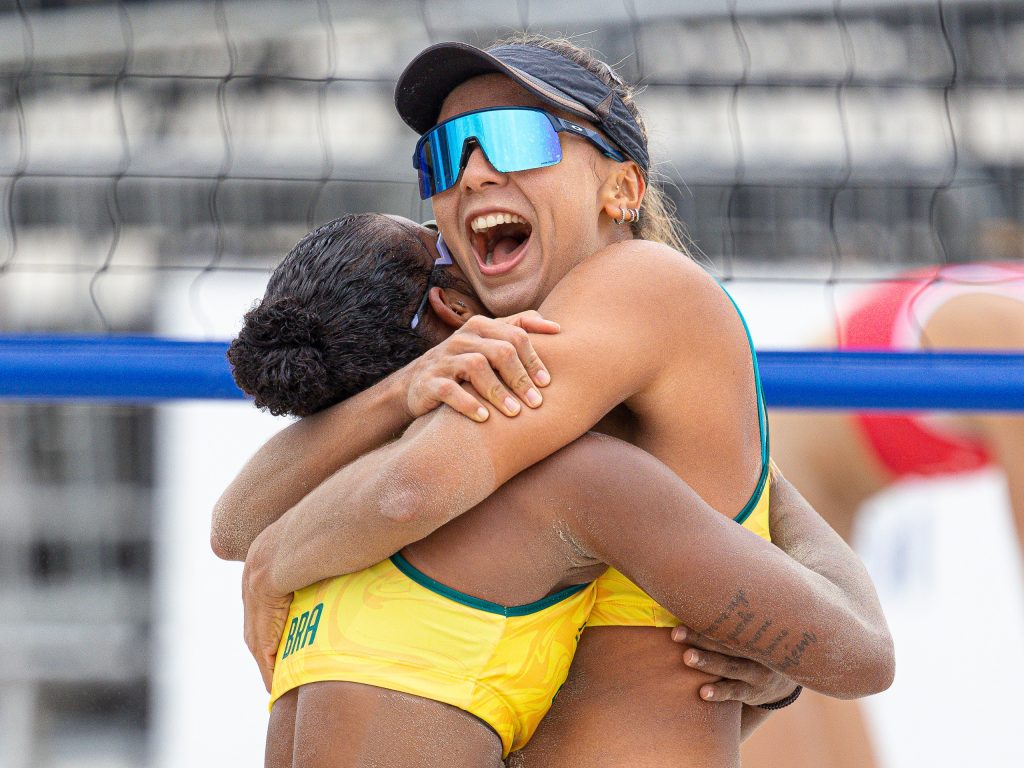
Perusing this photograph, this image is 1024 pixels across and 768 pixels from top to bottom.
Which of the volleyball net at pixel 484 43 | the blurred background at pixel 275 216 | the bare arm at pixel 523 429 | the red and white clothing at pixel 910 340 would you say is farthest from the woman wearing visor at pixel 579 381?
the volleyball net at pixel 484 43

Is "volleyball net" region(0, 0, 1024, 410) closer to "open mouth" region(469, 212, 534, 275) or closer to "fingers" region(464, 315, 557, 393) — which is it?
"open mouth" region(469, 212, 534, 275)

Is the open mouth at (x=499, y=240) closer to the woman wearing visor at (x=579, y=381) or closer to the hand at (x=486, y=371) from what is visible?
the woman wearing visor at (x=579, y=381)

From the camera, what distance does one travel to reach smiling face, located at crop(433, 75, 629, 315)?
157 cm

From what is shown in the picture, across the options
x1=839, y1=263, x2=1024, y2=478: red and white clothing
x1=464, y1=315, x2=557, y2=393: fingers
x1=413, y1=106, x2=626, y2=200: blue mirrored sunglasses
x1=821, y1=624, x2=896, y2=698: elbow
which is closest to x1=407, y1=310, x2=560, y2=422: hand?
x1=464, y1=315, x2=557, y2=393: fingers

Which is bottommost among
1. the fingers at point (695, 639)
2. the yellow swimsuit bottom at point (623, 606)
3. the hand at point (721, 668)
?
the hand at point (721, 668)

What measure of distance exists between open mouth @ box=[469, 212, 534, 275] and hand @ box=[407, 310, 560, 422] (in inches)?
7.6

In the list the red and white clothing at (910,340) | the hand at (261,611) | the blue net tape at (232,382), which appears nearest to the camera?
the hand at (261,611)

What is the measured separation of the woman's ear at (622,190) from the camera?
1.63 meters

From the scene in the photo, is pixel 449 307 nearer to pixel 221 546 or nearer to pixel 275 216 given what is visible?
pixel 221 546

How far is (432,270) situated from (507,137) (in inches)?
7.5

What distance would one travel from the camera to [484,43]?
4.68m

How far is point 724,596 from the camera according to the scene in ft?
4.30

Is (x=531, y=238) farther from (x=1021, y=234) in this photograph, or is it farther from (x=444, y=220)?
(x=1021, y=234)

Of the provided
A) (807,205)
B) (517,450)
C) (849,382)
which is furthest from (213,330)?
(517,450)
